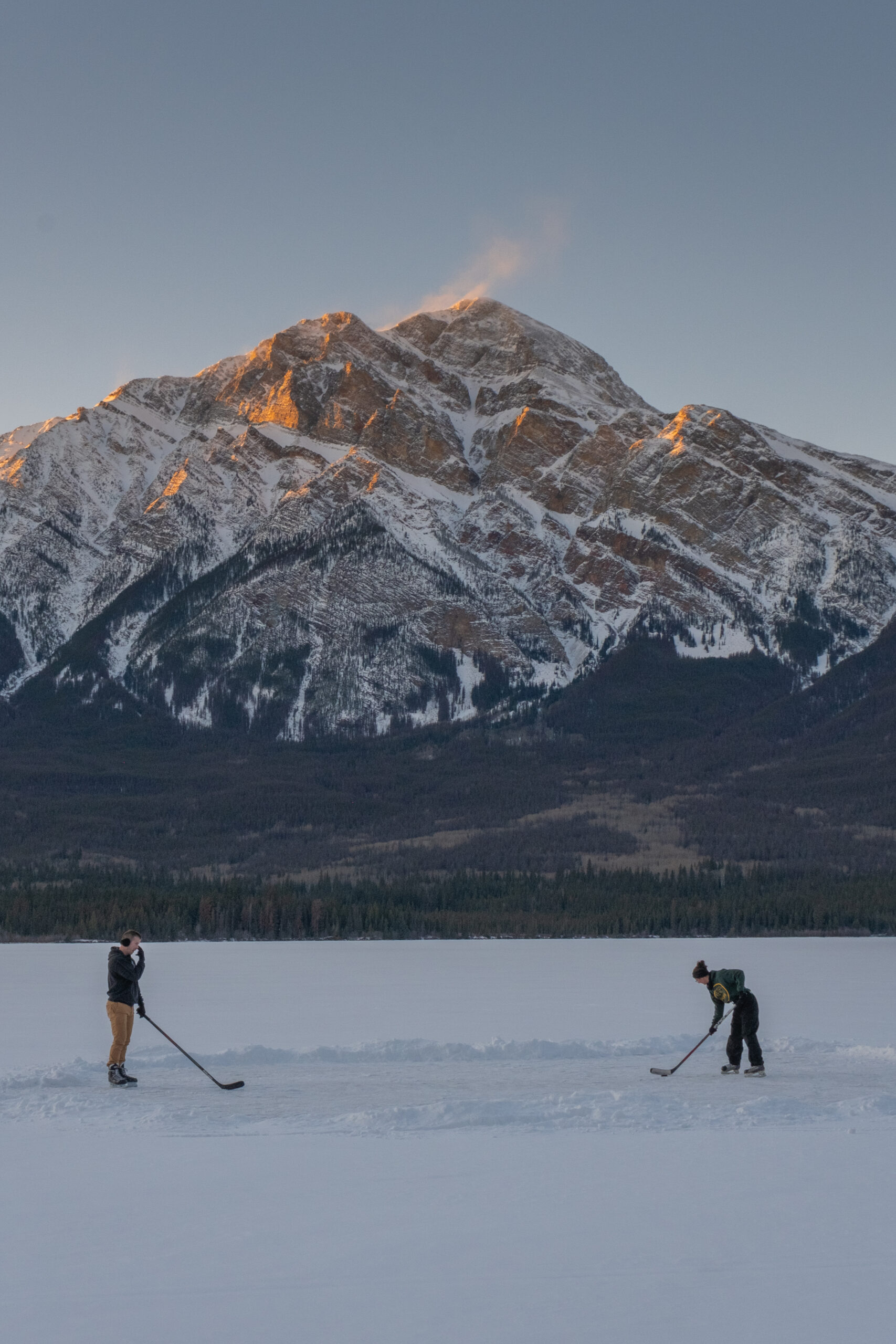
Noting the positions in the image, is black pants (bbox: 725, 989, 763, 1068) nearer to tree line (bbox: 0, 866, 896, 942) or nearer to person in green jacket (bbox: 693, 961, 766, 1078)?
person in green jacket (bbox: 693, 961, 766, 1078)

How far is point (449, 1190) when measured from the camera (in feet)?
57.7

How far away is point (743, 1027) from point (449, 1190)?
11.9 m

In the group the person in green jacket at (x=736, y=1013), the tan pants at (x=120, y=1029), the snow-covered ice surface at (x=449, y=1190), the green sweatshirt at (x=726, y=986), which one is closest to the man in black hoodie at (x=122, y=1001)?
the tan pants at (x=120, y=1029)

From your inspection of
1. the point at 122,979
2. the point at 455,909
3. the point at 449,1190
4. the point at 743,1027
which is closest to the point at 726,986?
the point at 743,1027

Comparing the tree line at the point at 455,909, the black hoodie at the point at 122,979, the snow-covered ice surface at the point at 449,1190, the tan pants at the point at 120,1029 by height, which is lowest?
the tree line at the point at 455,909

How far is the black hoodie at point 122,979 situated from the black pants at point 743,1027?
11994 millimetres

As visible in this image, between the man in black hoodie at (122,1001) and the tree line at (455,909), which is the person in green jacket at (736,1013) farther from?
the tree line at (455,909)

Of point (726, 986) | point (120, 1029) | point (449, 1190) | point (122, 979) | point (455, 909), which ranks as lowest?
point (455, 909)

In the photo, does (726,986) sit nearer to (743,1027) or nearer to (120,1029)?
(743,1027)

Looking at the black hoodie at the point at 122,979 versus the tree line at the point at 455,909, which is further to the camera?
the tree line at the point at 455,909

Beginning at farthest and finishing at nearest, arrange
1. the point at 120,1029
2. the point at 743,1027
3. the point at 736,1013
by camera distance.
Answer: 1. the point at 736,1013
2. the point at 743,1027
3. the point at 120,1029

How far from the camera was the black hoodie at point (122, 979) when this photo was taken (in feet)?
86.0

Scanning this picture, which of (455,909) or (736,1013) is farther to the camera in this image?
(455,909)

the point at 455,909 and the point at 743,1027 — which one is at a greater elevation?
the point at 743,1027
